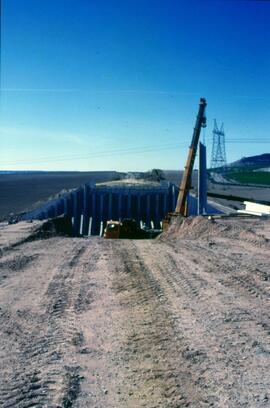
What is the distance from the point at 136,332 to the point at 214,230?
14835mm

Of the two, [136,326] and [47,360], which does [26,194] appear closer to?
[136,326]

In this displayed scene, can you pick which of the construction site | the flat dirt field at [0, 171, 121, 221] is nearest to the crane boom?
the flat dirt field at [0, 171, 121, 221]

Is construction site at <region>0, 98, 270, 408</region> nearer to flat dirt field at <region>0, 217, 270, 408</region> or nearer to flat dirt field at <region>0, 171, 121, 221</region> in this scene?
flat dirt field at <region>0, 217, 270, 408</region>

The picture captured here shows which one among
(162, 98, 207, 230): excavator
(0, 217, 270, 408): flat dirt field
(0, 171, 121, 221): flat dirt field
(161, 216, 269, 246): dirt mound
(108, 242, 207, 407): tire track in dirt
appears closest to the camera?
(108, 242, 207, 407): tire track in dirt

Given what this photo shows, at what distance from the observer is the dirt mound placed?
18359 millimetres

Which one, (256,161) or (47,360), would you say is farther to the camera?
(256,161)

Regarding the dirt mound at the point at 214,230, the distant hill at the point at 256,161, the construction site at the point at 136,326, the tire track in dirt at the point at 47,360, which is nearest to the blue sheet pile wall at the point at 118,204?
the dirt mound at the point at 214,230

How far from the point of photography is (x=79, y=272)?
1255 cm

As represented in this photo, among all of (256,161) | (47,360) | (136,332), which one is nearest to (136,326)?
(136,332)

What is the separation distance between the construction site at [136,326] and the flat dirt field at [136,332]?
2 cm

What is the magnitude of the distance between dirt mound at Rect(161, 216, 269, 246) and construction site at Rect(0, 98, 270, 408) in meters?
0.97

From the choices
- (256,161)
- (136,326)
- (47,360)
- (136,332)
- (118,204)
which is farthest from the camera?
(256,161)

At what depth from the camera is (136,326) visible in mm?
7891

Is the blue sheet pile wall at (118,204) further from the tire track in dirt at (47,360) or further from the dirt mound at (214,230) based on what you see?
the tire track in dirt at (47,360)
